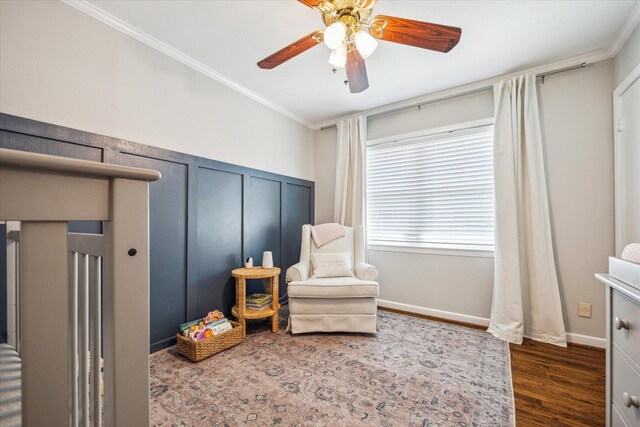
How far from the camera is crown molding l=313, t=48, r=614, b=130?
2.21 meters

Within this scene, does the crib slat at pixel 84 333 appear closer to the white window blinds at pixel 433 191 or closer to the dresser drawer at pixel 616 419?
the dresser drawer at pixel 616 419

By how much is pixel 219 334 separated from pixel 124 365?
5.76 ft

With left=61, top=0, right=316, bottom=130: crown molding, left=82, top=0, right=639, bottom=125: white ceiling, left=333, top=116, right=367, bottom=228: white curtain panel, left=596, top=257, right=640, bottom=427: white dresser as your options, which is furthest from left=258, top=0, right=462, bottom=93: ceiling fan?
left=333, top=116, right=367, bottom=228: white curtain panel

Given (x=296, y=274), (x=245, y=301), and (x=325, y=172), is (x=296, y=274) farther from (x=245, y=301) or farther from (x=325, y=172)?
(x=325, y=172)

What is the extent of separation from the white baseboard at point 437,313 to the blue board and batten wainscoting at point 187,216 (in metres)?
1.56

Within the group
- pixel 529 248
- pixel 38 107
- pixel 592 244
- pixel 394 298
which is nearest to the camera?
pixel 38 107

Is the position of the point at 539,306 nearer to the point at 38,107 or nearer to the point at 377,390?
the point at 377,390

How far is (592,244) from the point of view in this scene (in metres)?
2.24

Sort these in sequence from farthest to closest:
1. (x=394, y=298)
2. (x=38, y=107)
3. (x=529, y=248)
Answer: (x=394, y=298) → (x=529, y=248) → (x=38, y=107)

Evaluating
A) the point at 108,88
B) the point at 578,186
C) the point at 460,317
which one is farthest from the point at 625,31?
the point at 108,88

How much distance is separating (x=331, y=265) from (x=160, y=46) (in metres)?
2.37

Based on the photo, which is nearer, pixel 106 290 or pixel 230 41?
pixel 106 290

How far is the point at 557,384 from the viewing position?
5.73 ft

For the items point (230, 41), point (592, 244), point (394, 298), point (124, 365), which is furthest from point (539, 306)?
point (230, 41)
